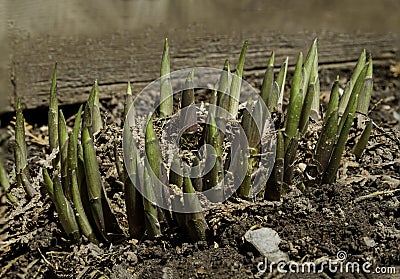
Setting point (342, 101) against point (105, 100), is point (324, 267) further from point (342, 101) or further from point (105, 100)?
point (105, 100)

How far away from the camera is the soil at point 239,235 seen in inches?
56.2

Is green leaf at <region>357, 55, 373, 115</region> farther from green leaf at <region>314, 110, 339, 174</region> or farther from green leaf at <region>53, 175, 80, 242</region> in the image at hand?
green leaf at <region>53, 175, 80, 242</region>

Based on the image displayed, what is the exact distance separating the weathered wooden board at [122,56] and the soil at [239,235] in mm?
570

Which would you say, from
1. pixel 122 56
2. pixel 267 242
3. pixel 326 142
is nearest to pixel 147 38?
pixel 122 56

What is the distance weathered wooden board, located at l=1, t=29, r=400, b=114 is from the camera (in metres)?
2.24

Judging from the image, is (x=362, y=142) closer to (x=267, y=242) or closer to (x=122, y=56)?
(x=267, y=242)

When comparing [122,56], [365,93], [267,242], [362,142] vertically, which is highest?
[122,56]

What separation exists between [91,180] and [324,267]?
0.51m

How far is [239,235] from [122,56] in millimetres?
1009

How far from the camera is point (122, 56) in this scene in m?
2.29

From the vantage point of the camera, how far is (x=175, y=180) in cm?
149

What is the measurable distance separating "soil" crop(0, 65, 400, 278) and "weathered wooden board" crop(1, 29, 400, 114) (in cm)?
57

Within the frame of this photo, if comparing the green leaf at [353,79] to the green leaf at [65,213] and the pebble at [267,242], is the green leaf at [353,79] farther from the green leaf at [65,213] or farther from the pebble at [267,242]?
the green leaf at [65,213]

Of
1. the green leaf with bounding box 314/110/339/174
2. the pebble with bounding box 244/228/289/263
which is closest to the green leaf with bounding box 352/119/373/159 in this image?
the green leaf with bounding box 314/110/339/174
